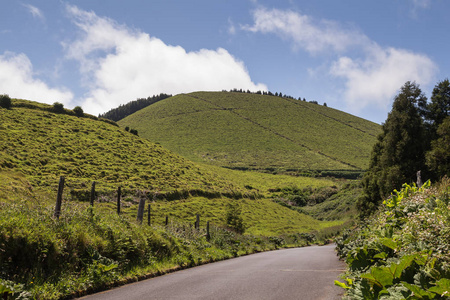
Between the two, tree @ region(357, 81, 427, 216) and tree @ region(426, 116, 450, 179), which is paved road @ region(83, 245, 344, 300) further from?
tree @ region(357, 81, 427, 216)

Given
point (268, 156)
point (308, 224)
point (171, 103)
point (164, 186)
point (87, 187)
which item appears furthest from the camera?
point (171, 103)

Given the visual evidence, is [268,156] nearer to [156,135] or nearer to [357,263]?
[156,135]

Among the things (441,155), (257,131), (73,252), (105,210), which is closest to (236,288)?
(73,252)

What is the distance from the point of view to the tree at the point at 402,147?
28.2 m

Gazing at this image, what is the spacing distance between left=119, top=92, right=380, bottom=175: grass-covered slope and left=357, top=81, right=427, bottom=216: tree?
7231cm

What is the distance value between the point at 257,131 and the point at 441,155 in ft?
342

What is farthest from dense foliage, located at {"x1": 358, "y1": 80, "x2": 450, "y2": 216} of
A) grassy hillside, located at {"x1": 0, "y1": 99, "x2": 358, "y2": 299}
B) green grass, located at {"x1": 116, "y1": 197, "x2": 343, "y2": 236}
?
green grass, located at {"x1": 116, "y1": 197, "x2": 343, "y2": 236}

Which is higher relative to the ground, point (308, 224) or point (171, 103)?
point (171, 103)

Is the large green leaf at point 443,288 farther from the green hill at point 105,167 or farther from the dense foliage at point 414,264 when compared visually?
the green hill at point 105,167

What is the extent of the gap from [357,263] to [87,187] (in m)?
40.2

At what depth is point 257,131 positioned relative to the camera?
12900cm

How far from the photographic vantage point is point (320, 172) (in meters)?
104

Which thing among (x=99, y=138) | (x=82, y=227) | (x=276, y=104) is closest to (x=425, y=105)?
(x=82, y=227)

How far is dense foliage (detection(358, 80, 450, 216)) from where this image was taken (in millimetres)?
27984
